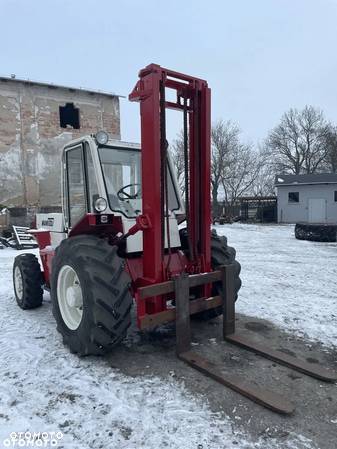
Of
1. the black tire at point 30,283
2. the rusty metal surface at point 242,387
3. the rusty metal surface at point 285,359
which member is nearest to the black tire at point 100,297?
the rusty metal surface at point 242,387

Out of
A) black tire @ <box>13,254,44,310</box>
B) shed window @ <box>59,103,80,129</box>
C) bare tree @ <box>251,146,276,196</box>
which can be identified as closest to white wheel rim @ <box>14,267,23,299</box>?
black tire @ <box>13,254,44,310</box>

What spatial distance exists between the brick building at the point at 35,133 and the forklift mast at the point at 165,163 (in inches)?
667

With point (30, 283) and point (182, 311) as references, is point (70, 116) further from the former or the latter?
point (182, 311)

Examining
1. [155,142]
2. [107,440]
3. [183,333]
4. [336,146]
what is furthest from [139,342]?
[336,146]

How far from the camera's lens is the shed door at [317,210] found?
30.6 metres

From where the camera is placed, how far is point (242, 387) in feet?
10.8

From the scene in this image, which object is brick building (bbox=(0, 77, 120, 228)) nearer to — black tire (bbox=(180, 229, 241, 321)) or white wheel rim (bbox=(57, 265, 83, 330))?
white wheel rim (bbox=(57, 265, 83, 330))

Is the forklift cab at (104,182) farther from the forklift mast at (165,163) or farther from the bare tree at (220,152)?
the bare tree at (220,152)

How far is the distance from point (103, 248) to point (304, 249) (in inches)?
467

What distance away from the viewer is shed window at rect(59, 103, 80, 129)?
22422 mm

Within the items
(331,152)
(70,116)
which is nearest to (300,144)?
(331,152)

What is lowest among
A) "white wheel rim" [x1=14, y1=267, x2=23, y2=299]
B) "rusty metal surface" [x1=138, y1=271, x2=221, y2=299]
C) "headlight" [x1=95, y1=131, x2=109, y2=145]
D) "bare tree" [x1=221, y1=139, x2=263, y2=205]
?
"white wheel rim" [x1=14, y1=267, x2=23, y2=299]

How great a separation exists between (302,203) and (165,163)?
96.4ft

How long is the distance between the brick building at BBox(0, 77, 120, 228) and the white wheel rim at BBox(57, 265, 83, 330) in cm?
1629
